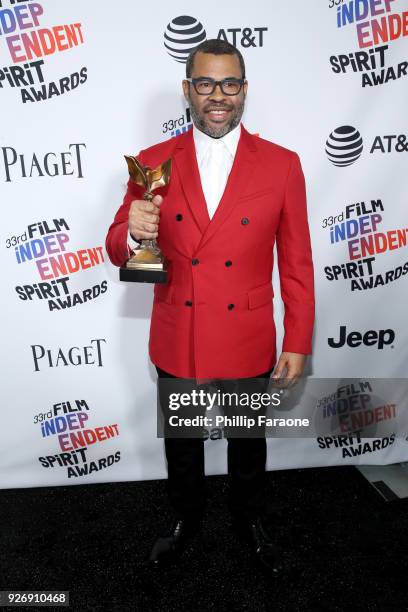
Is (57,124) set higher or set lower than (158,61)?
lower

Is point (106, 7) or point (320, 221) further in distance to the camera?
point (320, 221)

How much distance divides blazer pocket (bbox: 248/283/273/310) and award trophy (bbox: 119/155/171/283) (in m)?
0.34

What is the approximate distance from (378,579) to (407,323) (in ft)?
3.89

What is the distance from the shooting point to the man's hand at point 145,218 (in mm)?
1533

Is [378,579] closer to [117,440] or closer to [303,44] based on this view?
[117,440]

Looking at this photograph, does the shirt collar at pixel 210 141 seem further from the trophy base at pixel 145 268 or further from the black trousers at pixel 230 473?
the black trousers at pixel 230 473

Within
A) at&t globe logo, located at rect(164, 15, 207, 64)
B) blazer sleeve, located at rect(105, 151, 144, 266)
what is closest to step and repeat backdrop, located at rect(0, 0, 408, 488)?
at&t globe logo, located at rect(164, 15, 207, 64)

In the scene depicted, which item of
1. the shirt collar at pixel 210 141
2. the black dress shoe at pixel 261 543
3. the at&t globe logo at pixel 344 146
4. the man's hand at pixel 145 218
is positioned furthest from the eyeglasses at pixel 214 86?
the black dress shoe at pixel 261 543

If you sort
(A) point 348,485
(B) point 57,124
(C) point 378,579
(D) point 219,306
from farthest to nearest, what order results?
1. (A) point 348,485
2. (B) point 57,124
3. (C) point 378,579
4. (D) point 219,306

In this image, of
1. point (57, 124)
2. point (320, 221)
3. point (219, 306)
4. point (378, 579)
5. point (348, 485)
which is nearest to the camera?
point (219, 306)

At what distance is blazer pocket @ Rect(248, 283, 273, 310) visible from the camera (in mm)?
1841

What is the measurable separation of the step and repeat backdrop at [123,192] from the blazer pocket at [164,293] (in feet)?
1.69

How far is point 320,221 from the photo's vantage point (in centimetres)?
242

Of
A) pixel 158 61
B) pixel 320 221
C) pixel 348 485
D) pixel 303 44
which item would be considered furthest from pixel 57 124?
pixel 348 485
